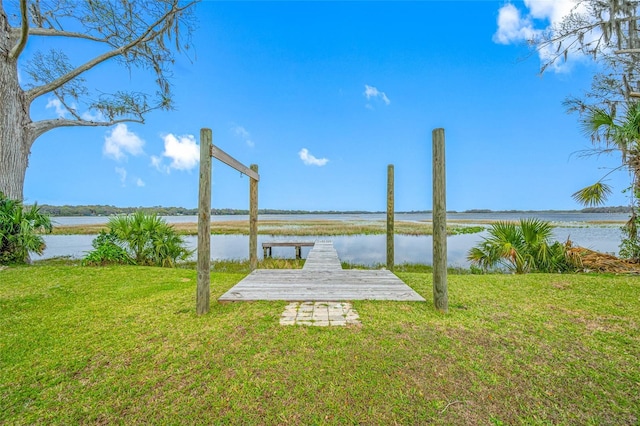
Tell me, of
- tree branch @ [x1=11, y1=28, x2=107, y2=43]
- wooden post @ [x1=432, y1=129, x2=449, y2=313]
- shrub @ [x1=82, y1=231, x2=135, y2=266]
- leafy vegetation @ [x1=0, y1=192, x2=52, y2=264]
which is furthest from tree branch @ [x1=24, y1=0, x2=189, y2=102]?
wooden post @ [x1=432, y1=129, x2=449, y2=313]

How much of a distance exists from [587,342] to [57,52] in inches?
642

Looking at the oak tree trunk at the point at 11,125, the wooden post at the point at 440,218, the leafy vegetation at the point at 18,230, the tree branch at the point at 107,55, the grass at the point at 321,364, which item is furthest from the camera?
the tree branch at the point at 107,55

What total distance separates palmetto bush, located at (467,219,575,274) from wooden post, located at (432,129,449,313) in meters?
4.80

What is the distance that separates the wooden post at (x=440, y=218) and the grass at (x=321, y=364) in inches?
11.0

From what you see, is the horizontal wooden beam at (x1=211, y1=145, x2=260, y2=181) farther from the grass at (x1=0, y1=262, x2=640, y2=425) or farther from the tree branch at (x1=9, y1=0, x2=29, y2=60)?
the tree branch at (x1=9, y1=0, x2=29, y2=60)

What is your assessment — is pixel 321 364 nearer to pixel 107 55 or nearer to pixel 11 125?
pixel 11 125

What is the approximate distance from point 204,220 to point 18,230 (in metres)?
7.37

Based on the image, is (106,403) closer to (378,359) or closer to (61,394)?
(61,394)

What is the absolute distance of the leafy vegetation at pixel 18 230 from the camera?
7.02 meters

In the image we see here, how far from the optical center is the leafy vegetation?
7.02 metres

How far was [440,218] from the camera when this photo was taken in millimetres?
3838

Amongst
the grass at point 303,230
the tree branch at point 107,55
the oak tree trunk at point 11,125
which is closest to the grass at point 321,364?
the oak tree trunk at point 11,125

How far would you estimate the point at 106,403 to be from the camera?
2.05 m

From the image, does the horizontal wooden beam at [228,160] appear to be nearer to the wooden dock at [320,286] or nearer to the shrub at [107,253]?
the wooden dock at [320,286]
